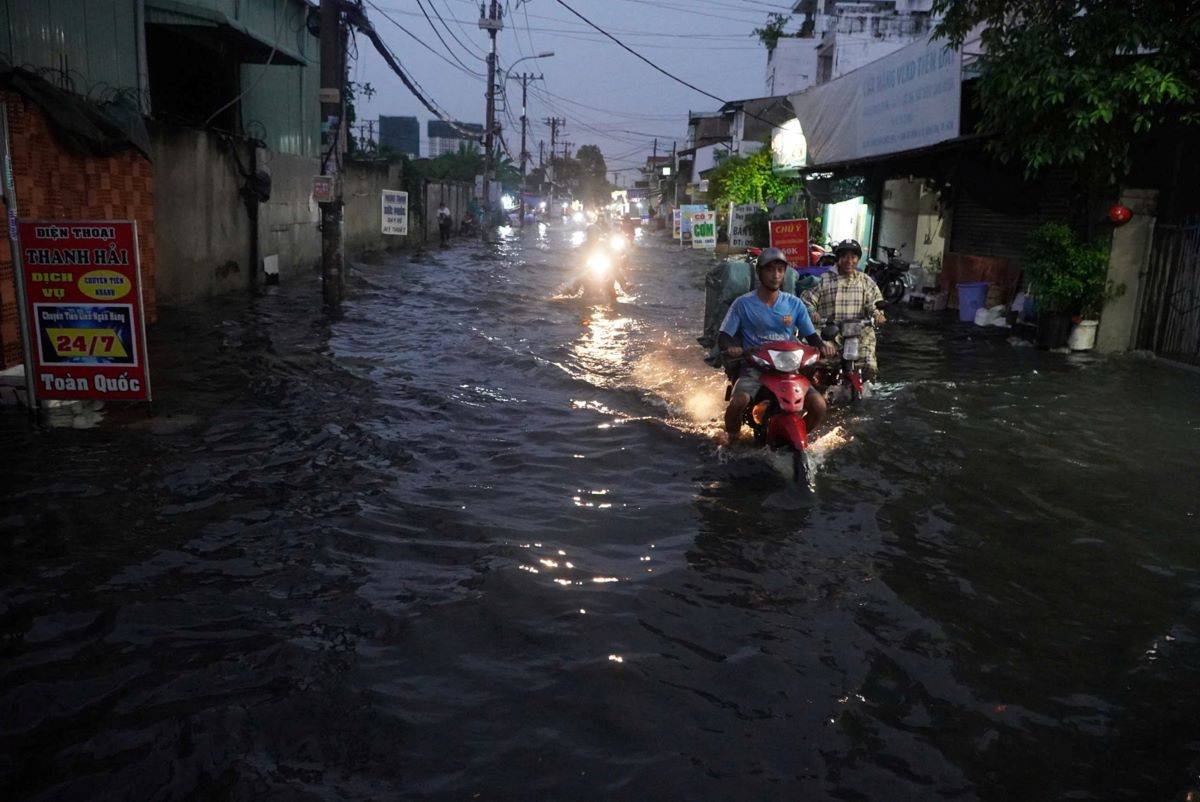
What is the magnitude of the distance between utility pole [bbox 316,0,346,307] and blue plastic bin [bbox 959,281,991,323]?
11.7m

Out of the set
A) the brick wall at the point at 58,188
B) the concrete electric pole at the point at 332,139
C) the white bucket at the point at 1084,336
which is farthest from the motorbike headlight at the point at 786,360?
the concrete electric pole at the point at 332,139

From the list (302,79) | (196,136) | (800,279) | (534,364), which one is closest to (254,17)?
(302,79)

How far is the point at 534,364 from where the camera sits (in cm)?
1241

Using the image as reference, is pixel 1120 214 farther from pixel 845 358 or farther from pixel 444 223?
pixel 444 223

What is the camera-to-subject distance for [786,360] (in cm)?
702

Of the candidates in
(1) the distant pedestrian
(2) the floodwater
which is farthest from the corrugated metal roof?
(1) the distant pedestrian

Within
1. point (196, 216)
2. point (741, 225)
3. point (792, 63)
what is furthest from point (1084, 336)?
point (792, 63)

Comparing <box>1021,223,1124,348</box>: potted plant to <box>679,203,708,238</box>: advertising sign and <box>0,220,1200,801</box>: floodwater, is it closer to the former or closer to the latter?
<box>0,220,1200,801</box>: floodwater

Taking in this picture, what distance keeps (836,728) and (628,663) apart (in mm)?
968

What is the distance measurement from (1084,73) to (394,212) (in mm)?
18512

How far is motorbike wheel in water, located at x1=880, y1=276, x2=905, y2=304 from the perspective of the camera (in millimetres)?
21359

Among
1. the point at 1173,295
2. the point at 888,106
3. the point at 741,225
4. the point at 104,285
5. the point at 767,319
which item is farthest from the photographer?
the point at 741,225

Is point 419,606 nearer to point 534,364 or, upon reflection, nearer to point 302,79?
point 534,364

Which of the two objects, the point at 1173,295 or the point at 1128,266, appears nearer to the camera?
the point at 1173,295
